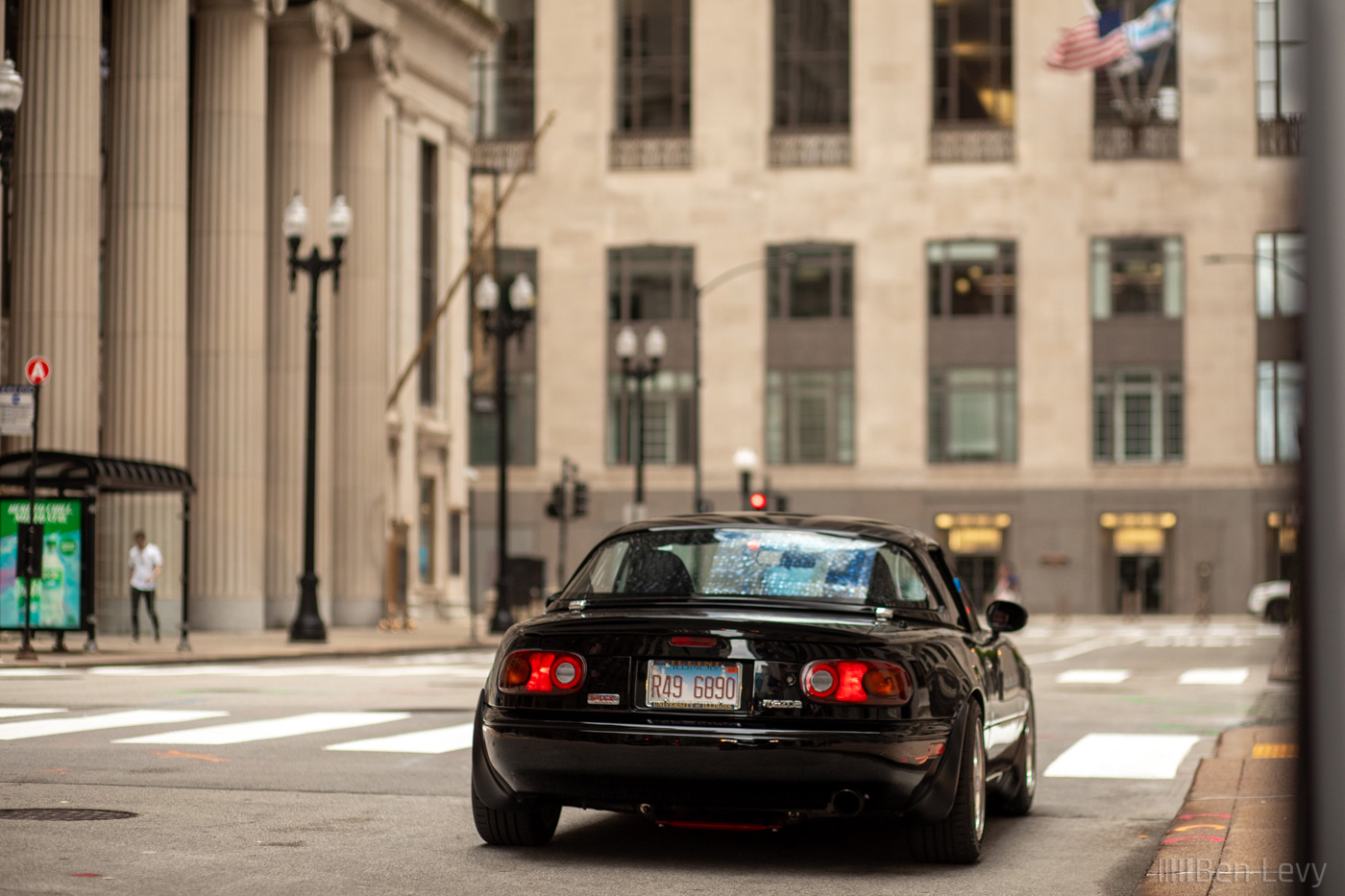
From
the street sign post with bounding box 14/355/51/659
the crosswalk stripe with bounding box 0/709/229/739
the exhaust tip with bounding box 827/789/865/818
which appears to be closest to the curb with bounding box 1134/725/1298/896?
the exhaust tip with bounding box 827/789/865/818

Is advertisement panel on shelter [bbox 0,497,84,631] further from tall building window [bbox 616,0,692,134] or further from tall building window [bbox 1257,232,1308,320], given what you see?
tall building window [bbox 616,0,692,134]

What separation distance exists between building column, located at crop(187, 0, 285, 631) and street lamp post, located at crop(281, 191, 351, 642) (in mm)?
4186

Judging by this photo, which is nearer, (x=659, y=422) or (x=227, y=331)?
(x=227, y=331)

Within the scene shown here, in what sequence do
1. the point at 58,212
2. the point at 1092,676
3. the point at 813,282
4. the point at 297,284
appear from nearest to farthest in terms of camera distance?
the point at 1092,676
the point at 58,212
the point at 297,284
the point at 813,282

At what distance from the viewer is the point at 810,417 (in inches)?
2549

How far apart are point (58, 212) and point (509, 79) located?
38.4 metres

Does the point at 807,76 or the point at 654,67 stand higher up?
the point at 654,67

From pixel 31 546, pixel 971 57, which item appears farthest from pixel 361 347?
pixel 971 57

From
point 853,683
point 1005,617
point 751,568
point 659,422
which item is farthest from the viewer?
point 659,422

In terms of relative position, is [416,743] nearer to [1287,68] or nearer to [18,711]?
[18,711]

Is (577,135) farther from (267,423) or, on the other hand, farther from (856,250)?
(267,423)

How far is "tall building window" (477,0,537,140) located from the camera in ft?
220

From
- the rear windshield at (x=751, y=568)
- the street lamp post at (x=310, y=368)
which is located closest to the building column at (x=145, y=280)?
the street lamp post at (x=310, y=368)

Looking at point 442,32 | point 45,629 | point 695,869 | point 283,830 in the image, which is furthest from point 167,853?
point 442,32
